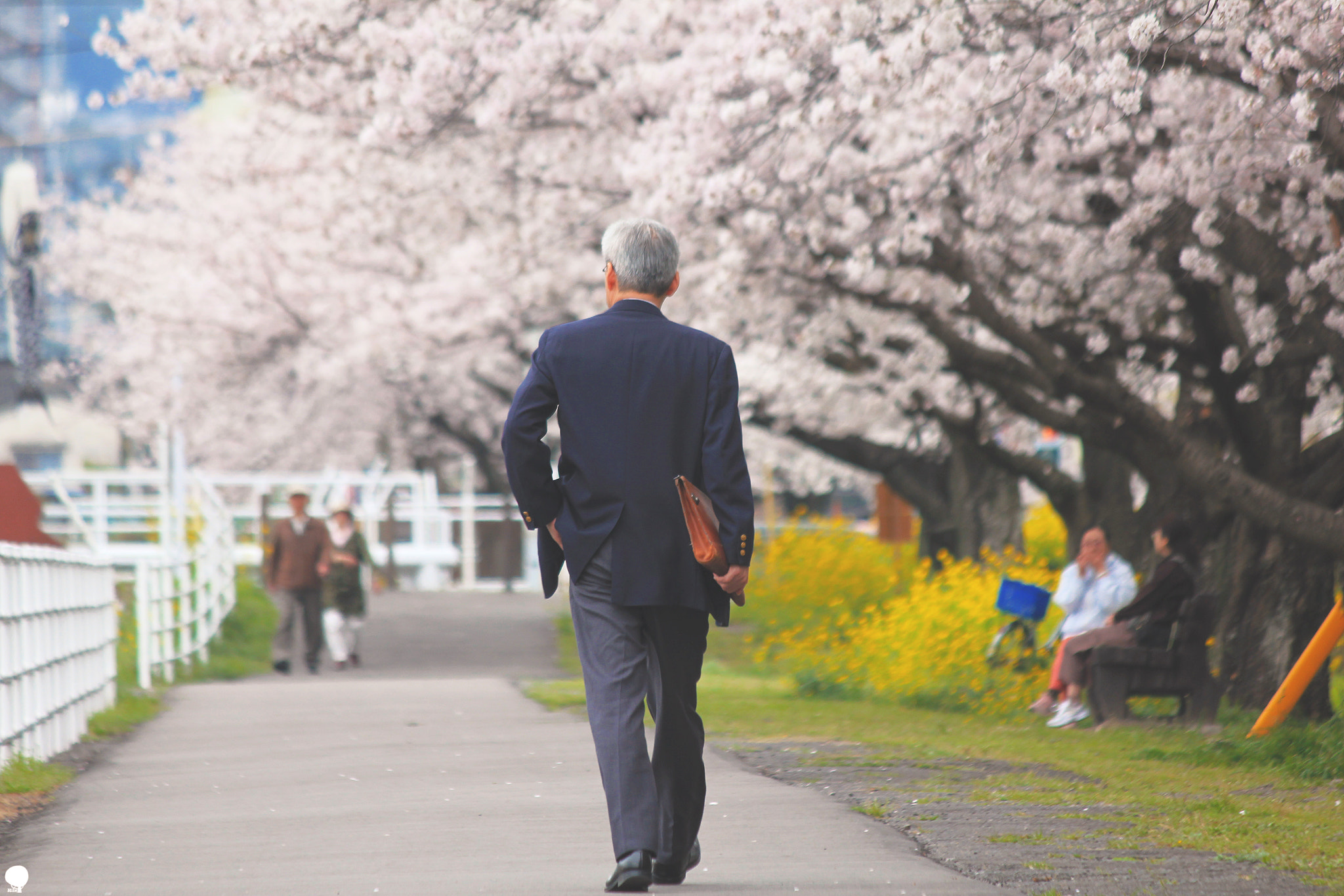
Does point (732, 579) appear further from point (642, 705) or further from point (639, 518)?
point (642, 705)

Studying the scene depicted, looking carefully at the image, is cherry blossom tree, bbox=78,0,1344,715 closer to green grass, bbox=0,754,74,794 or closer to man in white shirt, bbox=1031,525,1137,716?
man in white shirt, bbox=1031,525,1137,716

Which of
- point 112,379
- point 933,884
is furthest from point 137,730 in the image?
point 112,379

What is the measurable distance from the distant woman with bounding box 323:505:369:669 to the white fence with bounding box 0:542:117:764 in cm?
566

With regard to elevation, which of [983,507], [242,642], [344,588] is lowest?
[242,642]

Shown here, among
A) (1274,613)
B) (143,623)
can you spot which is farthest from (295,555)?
(1274,613)

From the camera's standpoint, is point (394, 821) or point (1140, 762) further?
point (1140, 762)

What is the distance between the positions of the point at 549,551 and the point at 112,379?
A: 3272cm

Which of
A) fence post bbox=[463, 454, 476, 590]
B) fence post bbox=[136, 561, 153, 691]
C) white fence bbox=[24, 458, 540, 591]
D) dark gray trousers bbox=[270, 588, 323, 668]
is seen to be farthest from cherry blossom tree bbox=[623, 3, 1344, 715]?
fence post bbox=[463, 454, 476, 590]

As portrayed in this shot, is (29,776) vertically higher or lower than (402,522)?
lower

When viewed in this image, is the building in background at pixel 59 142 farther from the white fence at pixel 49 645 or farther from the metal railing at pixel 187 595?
the white fence at pixel 49 645

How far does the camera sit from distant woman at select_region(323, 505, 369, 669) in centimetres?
1717

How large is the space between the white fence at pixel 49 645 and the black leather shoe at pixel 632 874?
391cm

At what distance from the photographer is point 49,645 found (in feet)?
29.2

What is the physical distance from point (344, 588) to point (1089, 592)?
8.07 m
